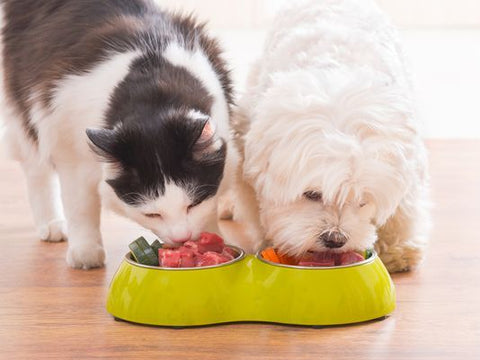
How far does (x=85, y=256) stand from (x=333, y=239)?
98cm

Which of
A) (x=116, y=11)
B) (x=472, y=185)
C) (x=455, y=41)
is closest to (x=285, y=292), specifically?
(x=116, y=11)

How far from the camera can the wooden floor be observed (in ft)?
7.65

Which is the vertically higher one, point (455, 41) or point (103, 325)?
point (103, 325)

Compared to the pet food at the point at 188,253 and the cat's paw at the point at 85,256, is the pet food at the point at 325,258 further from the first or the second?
the cat's paw at the point at 85,256

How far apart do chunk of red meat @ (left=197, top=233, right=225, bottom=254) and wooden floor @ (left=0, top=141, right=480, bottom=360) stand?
25cm

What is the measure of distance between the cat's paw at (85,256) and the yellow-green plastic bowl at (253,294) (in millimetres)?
559

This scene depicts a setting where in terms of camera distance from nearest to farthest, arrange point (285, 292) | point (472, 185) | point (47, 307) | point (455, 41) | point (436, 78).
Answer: point (285, 292), point (47, 307), point (472, 185), point (436, 78), point (455, 41)

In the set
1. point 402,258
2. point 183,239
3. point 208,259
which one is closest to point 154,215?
point 183,239

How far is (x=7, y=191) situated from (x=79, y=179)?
160 centimetres

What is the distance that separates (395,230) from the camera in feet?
10.1

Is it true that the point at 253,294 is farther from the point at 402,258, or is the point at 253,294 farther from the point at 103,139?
the point at 402,258

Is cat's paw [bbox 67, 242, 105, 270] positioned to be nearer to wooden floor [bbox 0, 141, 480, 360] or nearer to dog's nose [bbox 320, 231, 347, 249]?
wooden floor [bbox 0, 141, 480, 360]

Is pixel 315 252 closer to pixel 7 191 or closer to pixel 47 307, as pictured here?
pixel 47 307

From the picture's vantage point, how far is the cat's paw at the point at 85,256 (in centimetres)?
308
